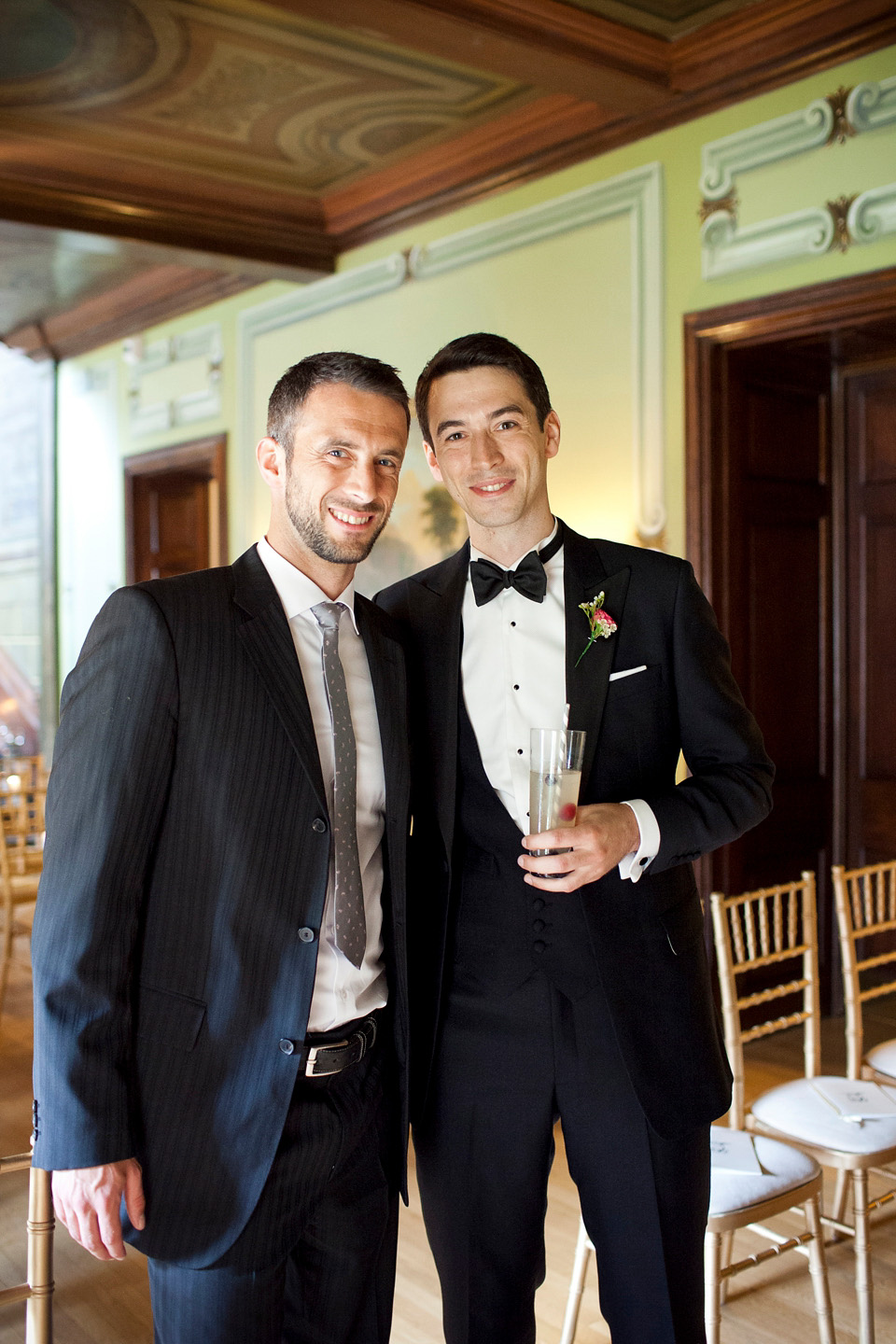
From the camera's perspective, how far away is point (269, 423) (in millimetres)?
1839

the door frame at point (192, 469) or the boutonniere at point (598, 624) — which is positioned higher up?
the door frame at point (192, 469)

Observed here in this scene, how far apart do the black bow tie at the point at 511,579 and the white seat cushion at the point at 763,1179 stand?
1.18 m

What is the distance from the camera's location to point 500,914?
6.33 ft

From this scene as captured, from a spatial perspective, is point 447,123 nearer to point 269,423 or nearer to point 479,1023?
point 269,423

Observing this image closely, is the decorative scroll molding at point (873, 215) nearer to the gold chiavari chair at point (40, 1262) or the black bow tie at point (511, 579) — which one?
the black bow tie at point (511, 579)

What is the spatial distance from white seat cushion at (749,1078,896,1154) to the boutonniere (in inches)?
54.8

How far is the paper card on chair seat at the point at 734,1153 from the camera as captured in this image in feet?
7.93

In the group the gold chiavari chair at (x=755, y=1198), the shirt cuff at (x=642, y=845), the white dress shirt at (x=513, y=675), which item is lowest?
the gold chiavari chair at (x=755, y=1198)

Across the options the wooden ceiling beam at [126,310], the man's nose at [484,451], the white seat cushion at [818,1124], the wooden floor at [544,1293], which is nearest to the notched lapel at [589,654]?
the man's nose at [484,451]

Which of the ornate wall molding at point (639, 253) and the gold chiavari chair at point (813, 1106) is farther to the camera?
the ornate wall molding at point (639, 253)

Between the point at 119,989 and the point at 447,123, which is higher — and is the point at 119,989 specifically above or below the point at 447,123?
below

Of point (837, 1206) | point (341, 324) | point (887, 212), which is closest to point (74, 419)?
point (341, 324)

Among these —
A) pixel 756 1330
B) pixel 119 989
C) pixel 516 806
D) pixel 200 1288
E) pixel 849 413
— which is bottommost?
pixel 756 1330

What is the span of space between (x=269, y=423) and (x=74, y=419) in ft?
26.0
